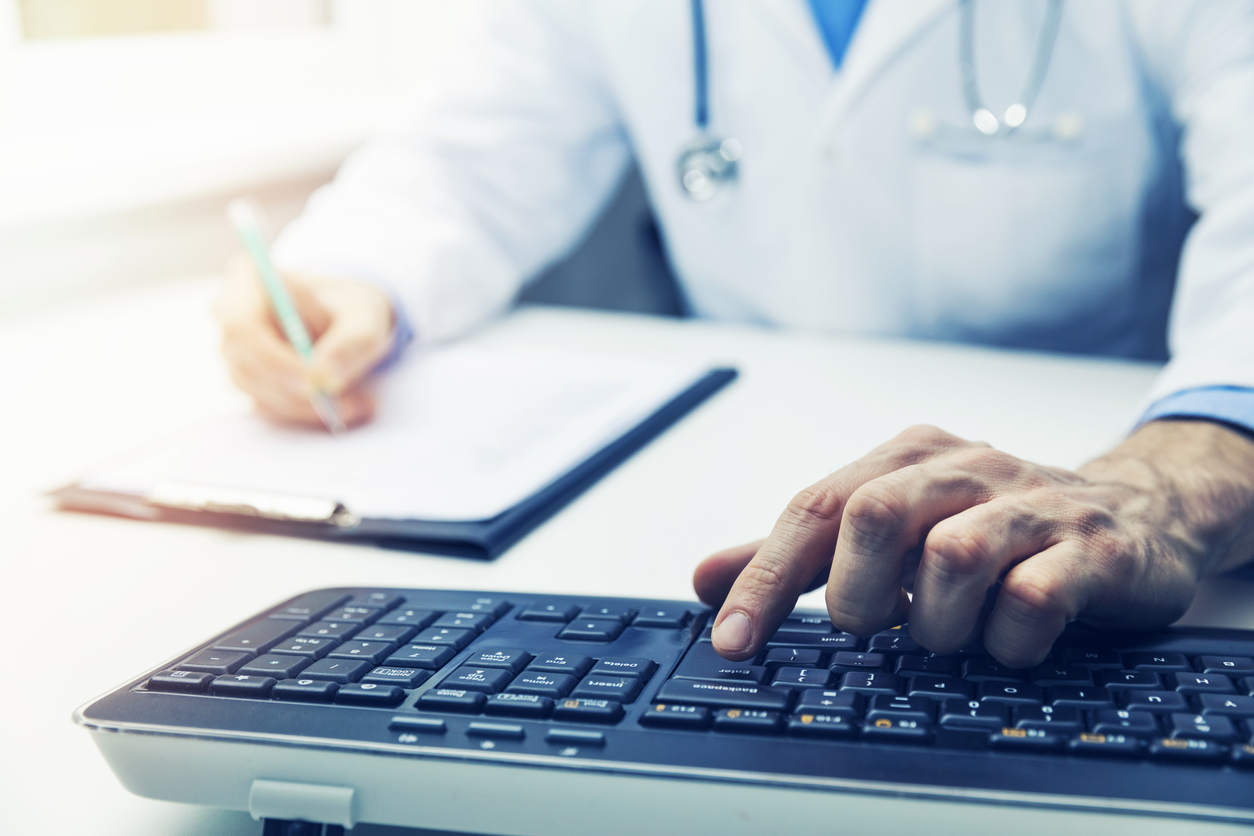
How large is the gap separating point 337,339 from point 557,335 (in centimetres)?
25

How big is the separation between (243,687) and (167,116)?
3.75 feet

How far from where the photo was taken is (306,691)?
0.32 meters

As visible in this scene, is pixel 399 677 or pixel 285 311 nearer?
pixel 399 677

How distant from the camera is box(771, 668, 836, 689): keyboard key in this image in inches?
11.9

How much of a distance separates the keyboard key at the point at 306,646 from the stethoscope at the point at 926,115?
2.17 ft

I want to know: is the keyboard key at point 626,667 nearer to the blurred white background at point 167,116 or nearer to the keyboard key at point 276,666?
the keyboard key at point 276,666

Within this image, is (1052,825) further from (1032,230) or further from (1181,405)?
(1032,230)

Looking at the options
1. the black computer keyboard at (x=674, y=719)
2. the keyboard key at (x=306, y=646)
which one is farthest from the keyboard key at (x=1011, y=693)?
the keyboard key at (x=306, y=646)

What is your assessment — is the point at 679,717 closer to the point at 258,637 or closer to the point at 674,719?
the point at 674,719

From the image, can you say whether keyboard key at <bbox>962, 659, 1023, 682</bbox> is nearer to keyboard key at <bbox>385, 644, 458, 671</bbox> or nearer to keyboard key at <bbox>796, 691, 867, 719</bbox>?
keyboard key at <bbox>796, 691, 867, 719</bbox>

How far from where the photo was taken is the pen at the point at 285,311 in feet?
2.13

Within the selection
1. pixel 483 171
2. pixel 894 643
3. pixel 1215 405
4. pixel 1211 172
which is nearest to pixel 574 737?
pixel 894 643

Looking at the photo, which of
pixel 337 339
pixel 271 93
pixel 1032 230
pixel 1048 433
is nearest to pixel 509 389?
pixel 337 339

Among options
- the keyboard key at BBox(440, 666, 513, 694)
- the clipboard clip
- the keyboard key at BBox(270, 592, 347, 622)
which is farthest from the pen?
the keyboard key at BBox(440, 666, 513, 694)
